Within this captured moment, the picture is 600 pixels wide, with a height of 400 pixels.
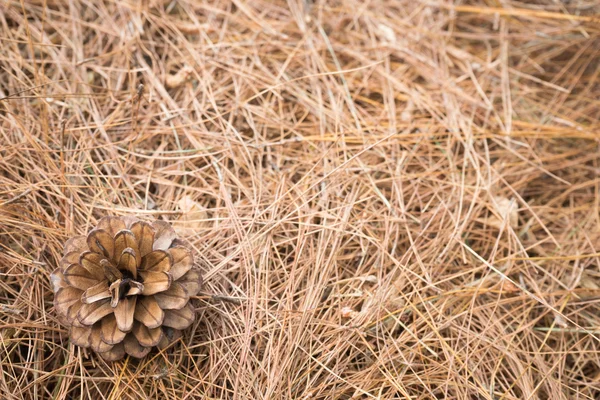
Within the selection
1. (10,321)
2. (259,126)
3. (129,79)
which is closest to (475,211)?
(259,126)

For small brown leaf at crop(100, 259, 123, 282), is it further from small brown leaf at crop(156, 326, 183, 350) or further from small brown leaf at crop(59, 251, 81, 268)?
small brown leaf at crop(156, 326, 183, 350)

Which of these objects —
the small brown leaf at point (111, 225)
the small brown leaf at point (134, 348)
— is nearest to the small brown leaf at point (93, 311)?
the small brown leaf at point (134, 348)

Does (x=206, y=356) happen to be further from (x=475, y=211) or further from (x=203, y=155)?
(x=475, y=211)

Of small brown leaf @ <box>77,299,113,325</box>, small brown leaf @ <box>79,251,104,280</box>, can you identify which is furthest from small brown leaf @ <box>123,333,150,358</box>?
small brown leaf @ <box>79,251,104,280</box>

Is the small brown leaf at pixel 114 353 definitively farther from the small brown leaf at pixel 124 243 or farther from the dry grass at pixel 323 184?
the small brown leaf at pixel 124 243

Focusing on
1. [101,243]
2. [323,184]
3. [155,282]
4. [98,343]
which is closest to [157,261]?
[155,282]
